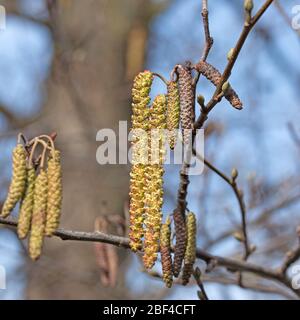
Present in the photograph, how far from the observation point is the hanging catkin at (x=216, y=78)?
3.86ft

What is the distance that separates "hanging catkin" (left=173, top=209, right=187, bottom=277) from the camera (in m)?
1.29

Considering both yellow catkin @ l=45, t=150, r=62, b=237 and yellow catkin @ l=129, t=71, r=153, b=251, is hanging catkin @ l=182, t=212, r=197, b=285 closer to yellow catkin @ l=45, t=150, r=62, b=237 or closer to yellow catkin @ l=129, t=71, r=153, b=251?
yellow catkin @ l=129, t=71, r=153, b=251

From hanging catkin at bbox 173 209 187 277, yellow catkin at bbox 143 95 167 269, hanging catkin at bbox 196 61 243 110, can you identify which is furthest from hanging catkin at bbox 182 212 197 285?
hanging catkin at bbox 196 61 243 110

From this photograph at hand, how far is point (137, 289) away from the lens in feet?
14.1

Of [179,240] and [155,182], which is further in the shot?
[179,240]

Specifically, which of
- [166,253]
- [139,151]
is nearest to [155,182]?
[139,151]

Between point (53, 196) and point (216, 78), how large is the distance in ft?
1.23

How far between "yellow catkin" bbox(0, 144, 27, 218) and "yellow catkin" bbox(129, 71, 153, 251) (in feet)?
0.67

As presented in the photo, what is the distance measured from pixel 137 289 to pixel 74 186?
2.72 feet

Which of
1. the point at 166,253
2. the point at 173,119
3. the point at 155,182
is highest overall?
the point at 173,119

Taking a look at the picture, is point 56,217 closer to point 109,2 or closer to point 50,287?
point 50,287

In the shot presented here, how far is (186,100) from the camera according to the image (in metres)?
1.22

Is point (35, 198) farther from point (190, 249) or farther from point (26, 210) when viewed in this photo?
point (190, 249)

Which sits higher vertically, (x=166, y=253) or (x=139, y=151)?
(x=139, y=151)
